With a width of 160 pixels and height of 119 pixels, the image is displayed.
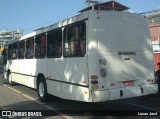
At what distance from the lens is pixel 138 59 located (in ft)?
30.6

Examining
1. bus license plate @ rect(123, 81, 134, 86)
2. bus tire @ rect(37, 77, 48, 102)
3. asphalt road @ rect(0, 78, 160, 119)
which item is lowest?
asphalt road @ rect(0, 78, 160, 119)

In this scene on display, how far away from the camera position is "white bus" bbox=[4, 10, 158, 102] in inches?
331

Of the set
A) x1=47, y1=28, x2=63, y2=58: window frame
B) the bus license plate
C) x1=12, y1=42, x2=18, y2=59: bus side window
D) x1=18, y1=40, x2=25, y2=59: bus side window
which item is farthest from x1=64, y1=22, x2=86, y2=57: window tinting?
x1=12, y1=42, x2=18, y2=59: bus side window

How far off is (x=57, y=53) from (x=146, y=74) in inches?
125

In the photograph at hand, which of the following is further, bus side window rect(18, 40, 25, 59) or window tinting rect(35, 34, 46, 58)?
bus side window rect(18, 40, 25, 59)

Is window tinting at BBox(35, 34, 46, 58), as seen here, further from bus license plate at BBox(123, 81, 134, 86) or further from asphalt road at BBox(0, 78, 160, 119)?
bus license plate at BBox(123, 81, 134, 86)

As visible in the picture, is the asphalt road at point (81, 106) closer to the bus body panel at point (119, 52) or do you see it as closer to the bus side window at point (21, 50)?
the bus body panel at point (119, 52)

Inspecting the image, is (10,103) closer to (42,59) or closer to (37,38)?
(42,59)

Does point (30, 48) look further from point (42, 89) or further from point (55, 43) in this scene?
point (55, 43)

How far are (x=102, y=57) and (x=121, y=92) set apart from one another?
1.17 m

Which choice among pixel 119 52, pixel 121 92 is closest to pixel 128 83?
pixel 121 92

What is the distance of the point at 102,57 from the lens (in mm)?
8516

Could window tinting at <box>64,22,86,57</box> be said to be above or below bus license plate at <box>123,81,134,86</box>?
above

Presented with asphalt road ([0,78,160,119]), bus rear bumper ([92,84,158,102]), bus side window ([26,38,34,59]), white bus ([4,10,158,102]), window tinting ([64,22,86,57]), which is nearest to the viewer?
bus rear bumper ([92,84,158,102])
